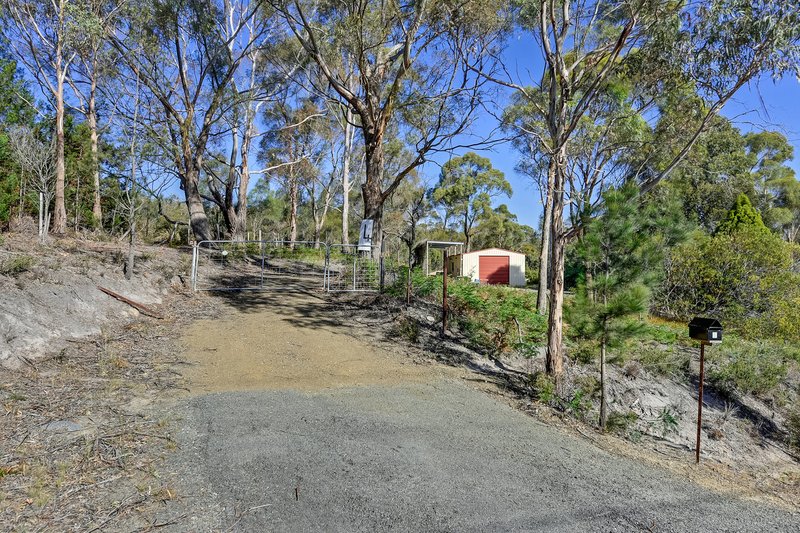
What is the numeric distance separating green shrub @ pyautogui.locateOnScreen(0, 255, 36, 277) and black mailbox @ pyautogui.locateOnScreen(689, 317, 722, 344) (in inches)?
374

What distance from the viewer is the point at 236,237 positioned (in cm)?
1981

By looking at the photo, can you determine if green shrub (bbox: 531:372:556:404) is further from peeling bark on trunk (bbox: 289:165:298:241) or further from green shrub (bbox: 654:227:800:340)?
peeling bark on trunk (bbox: 289:165:298:241)

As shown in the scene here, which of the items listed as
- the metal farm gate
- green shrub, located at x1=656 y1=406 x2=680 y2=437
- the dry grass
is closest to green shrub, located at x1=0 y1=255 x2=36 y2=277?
the dry grass

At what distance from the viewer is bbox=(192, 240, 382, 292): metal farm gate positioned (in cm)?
1195

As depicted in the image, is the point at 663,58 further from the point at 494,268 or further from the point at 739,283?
the point at 494,268

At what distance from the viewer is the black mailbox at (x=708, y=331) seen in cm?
570

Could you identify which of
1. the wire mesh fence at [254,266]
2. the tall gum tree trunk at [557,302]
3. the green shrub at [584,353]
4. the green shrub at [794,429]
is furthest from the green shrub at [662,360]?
the wire mesh fence at [254,266]

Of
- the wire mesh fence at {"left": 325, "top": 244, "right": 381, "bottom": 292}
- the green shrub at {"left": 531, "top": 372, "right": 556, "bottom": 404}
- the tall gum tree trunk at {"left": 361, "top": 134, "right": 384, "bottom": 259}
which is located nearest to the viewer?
the green shrub at {"left": 531, "top": 372, "right": 556, "bottom": 404}

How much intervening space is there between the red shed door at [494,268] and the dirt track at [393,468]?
79.5 ft

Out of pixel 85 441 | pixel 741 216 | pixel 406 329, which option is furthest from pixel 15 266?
pixel 741 216

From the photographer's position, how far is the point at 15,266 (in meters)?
7.05

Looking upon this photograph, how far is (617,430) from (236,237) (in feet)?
55.8

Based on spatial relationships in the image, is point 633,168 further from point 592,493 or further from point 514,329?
point 592,493

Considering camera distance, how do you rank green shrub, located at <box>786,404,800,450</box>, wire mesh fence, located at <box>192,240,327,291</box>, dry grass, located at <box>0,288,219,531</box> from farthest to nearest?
wire mesh fence, located at <box>192,240,327,291</box> < green shrub, located at <box>786,404,800,450</box> < dry grass, located at <box>0,288,219,531</box>
